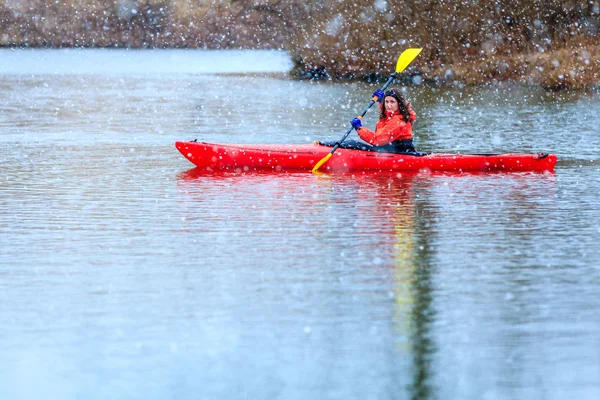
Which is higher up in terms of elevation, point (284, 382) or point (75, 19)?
point (75, 19)

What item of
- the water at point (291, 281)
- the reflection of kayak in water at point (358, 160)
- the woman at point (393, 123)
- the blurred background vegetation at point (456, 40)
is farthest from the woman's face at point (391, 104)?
the blurred background vegetation at point (456, 40)

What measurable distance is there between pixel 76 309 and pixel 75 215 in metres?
4.07

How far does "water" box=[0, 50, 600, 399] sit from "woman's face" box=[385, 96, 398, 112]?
2.67ft

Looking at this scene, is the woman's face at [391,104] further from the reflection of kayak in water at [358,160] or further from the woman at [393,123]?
the reflection of kayak in water at [358,160]

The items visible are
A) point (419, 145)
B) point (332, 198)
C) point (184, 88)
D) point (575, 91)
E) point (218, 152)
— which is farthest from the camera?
point (184, 88)

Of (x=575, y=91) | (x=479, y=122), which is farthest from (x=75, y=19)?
(x=479, y=122)

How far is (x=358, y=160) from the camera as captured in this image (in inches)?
602

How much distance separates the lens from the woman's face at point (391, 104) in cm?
1500

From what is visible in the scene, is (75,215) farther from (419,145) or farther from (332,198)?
(419,145)

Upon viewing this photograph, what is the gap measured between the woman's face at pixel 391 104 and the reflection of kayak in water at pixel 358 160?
54 cm

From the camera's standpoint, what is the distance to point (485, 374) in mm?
6348

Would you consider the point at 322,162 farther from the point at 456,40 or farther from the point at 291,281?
the point at 456,40

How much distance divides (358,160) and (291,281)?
22.5ft

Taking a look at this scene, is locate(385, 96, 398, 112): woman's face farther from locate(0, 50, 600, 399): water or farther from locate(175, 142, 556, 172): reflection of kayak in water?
locate(0, 50, 600, 399): water
